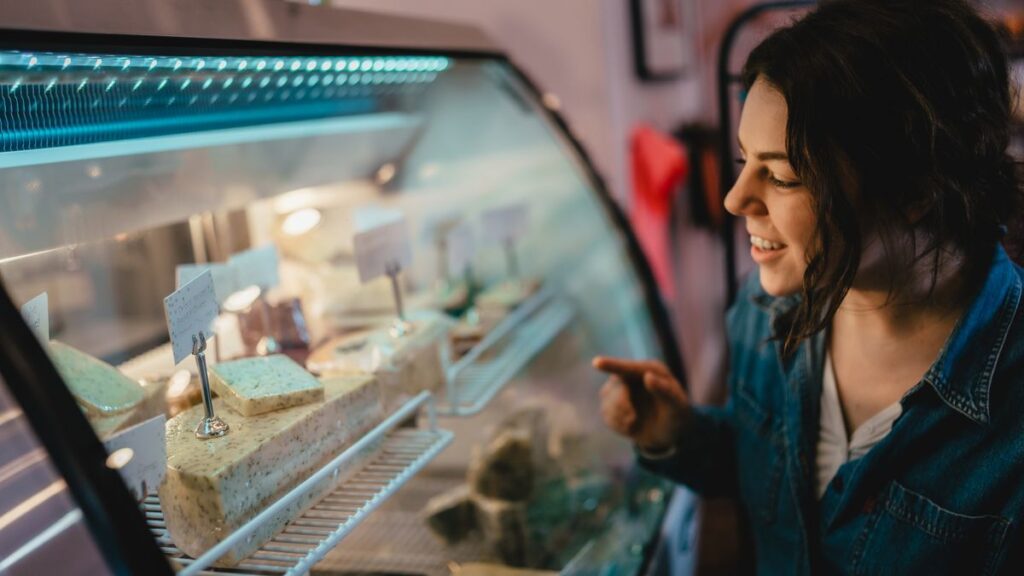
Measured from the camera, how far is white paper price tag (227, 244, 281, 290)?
124 cm

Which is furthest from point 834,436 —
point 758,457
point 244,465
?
point 244,465

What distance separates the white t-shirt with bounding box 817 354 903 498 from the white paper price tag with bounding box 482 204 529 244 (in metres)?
0.76

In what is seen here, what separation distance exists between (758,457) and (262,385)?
0.86 meters

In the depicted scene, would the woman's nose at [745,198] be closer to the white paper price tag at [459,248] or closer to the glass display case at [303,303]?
the glass display case at [303,303]

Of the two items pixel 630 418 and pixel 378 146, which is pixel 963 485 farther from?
pixel 378 146

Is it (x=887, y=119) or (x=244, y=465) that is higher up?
(x=887, y=119)

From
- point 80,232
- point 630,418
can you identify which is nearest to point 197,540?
point 80,232

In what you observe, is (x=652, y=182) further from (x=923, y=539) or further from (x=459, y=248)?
(x=923, y=539)

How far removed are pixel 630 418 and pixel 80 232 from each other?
0.93 m

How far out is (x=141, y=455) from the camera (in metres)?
0.78

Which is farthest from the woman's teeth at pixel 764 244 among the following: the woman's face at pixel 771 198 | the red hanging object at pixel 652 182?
the red hanging object at pixel 652 182

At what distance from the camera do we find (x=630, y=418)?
5.12ft

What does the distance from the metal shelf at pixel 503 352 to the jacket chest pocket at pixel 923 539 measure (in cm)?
63

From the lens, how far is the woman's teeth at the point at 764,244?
1.18 m
